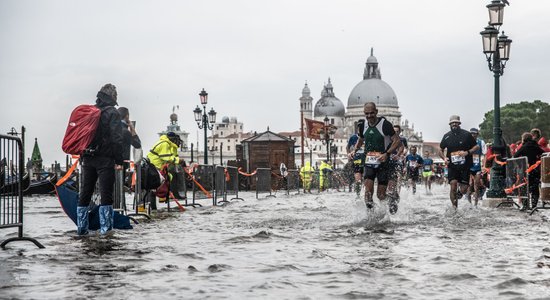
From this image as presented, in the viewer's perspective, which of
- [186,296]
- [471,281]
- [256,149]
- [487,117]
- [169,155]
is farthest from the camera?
[487,117]

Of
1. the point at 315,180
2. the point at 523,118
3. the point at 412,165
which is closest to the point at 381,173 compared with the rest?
the point at 412,165

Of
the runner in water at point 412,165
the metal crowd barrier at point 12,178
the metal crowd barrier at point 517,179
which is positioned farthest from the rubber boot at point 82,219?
the runner in water at point 412,165

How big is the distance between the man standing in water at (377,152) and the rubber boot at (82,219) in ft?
13.2

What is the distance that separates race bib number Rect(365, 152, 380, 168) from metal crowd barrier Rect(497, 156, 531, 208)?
455 cm

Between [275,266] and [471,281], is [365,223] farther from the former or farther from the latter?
[471,281]

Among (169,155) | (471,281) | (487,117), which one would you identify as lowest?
(471,281)

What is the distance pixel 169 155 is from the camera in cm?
1642

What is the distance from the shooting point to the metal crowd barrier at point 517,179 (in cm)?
1678

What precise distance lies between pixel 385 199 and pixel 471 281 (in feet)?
21.7

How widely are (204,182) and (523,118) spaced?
127 m

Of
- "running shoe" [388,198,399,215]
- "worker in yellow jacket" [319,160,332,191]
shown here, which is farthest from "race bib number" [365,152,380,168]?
"worker in yellow jacket" [319,160,332,191]

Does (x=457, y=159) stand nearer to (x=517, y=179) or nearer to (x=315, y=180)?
(x=517, y=179)

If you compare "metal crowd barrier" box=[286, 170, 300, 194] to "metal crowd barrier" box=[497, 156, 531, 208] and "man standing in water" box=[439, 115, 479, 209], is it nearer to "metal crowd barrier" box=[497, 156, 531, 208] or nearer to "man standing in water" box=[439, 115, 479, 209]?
"metal crowd barrier" box=[497, 156, 531, 208]

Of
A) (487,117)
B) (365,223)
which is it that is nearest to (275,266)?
(365,223)
